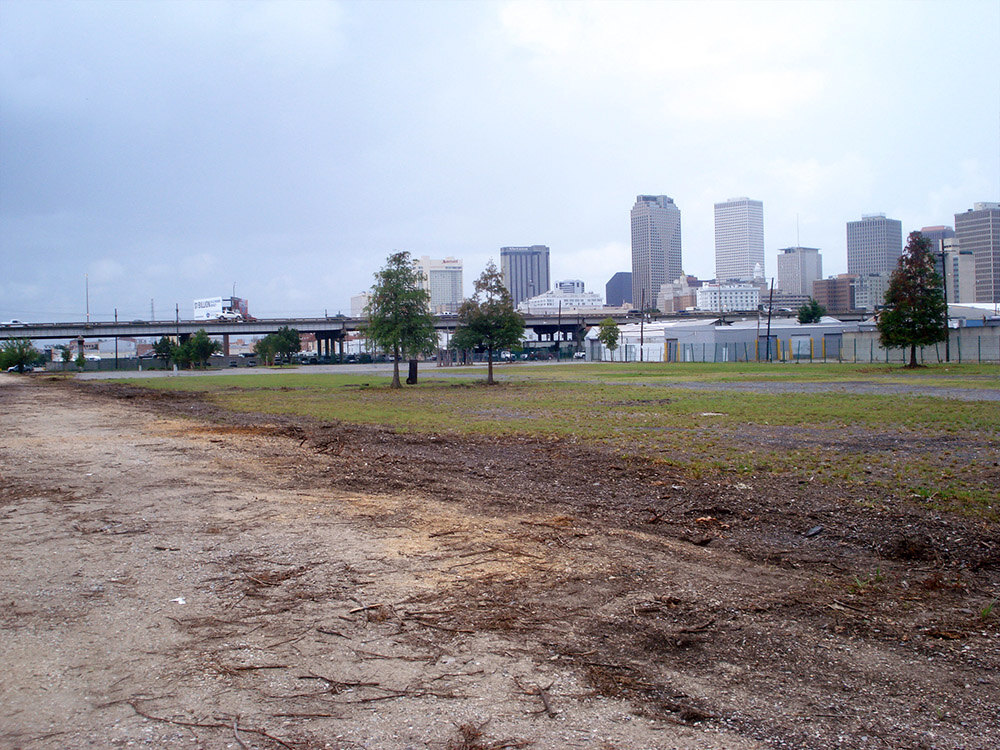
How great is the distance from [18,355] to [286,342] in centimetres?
3599

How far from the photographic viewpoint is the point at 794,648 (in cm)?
458

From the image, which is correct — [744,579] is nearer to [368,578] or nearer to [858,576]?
[858,576]

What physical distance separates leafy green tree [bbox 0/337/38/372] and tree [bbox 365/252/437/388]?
271 ft

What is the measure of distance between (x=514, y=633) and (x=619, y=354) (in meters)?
99.2

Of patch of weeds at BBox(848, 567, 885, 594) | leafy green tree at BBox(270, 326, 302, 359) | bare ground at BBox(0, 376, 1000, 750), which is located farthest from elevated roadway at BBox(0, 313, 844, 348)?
patch of weeds at BBox(848, 567, 885, 594)

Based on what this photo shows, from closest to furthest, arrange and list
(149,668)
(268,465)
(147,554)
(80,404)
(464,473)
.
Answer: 1. (149,668)
2. (147,554)
3. (464,473)
4. (268,465)
5. (80,404)

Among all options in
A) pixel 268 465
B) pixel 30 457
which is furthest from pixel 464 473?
pixel 30 457

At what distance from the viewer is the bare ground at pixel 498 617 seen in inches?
147

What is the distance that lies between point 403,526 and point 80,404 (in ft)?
89.7

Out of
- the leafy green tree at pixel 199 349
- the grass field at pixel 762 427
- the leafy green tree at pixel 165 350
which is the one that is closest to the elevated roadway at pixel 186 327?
the leafy green tree at pixel 165 350

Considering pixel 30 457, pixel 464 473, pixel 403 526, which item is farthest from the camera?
pixel 30 457

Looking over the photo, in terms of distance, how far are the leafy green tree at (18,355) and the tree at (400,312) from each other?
8248cm

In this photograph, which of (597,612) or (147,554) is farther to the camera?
(147,554)

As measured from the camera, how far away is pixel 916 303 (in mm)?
47594
